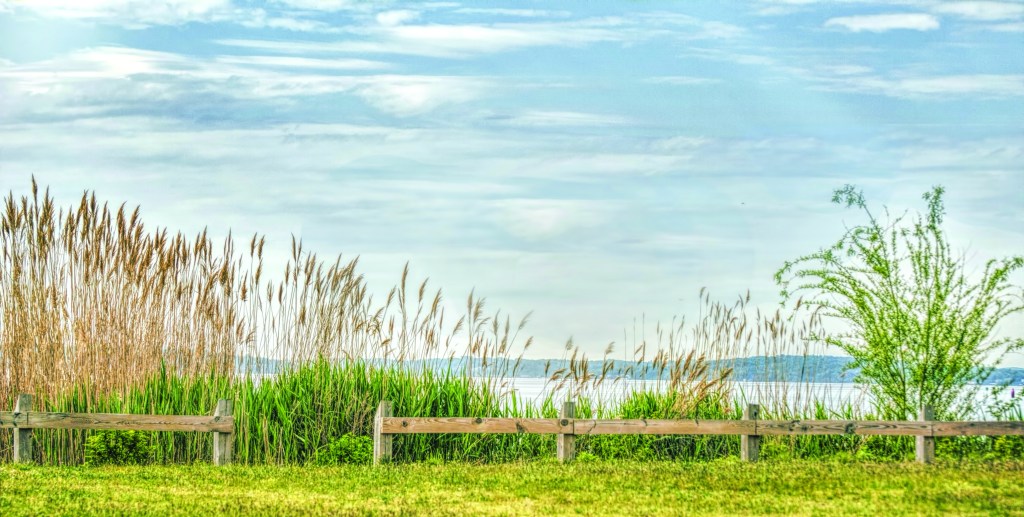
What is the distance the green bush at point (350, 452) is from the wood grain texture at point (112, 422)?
49.8 inches

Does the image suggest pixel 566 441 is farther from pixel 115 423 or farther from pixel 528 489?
pixel 115 423

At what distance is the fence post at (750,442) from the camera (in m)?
13.2

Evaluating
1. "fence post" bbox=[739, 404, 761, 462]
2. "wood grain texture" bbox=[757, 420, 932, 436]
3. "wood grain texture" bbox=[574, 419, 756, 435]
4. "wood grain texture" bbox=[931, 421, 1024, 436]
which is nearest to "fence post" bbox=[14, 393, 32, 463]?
"wood grain texture" bbox=[574, 419, 756, 435]

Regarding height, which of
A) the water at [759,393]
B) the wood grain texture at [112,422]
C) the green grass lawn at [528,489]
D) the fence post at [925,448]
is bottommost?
the green grass lawn at [528,489]

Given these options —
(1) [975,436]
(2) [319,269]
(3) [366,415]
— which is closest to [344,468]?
(3) [366,415]

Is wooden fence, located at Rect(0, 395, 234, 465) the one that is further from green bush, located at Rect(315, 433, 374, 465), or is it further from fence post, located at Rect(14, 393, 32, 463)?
green bush, located at Rect(315, 433, 374, 465)

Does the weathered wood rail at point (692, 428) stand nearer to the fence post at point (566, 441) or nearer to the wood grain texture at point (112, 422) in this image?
the fence post at point (566, 441)

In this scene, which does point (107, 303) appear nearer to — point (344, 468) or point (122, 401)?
point (122, 401)

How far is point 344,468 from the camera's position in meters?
12.2

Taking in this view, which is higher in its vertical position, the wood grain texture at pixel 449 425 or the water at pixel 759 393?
the water at pixel 759 393

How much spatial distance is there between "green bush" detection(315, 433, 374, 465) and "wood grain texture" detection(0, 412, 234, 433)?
126 cm

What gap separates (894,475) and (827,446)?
321 centimetres

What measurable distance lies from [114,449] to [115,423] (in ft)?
1.88

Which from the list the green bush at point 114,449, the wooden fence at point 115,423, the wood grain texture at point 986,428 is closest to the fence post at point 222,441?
the wooden fence at point 115,423
